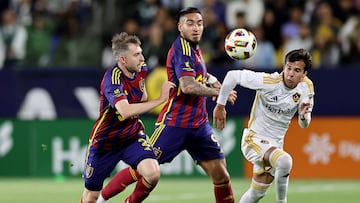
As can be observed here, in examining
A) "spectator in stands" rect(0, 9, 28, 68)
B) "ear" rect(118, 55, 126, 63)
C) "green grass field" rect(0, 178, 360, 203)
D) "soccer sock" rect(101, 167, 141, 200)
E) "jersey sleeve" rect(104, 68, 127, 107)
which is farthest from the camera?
"spectator in stands" rect(0, 9, 28, 68)

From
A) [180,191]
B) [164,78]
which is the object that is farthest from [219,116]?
[164,78]

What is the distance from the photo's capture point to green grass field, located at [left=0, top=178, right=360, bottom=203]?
A: 15672 mm

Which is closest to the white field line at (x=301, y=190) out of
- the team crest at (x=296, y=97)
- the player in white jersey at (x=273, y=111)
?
the player in white jersey at (x=273, y=111)

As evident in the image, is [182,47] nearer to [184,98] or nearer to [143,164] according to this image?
[184,98]

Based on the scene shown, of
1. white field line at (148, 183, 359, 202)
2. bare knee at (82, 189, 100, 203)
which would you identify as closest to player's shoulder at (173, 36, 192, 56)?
bare knee at (82, 189, 100, 203)

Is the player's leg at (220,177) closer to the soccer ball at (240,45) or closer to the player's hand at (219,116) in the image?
the player's hand at (219,116)

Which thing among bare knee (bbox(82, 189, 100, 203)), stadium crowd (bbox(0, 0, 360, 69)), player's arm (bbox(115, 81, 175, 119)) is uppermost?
player's arm (bbox(115, 81, 175, 119))

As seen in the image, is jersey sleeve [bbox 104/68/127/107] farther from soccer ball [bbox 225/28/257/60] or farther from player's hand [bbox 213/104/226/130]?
soccer ball [bbox 225/28/257/60]

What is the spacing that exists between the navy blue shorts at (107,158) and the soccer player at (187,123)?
1.67 ft

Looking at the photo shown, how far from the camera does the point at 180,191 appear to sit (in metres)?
17.2

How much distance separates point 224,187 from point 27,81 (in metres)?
8.61

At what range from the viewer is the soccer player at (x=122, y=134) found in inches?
461

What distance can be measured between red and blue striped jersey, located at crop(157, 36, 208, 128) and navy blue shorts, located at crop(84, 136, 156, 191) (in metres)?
0.62

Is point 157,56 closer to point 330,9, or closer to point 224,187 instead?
point 330,9
